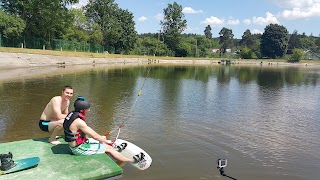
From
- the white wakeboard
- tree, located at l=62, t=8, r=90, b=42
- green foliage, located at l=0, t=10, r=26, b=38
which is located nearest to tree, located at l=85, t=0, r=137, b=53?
tree, located at l=62, t=8, r=90, b=42

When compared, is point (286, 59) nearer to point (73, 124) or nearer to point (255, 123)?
point (255, 123)

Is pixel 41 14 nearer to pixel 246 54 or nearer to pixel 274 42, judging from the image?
pixel 246 54

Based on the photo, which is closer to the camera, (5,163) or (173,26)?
(5,163)

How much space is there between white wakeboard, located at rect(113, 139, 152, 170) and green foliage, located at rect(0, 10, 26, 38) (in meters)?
58.5

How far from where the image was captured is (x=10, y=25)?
5997cm

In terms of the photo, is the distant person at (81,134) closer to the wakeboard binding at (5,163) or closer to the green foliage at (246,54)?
the wakeboard binding at (5,163)

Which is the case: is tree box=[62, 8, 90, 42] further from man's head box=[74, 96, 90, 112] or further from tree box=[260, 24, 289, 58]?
tree box=[260, 24, 289, 58]

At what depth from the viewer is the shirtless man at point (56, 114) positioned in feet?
30.9

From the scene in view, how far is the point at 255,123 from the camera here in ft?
56.9

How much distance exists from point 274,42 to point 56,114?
160 m

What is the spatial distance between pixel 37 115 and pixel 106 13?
285 feet

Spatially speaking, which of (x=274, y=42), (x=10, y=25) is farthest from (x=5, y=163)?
(x=274, y=42)

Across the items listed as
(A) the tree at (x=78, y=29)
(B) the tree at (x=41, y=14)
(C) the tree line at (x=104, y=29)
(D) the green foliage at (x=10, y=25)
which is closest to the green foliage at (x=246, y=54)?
(C) the tree line at (x=104, y=29)

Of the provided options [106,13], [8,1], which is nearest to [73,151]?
[8,1]
